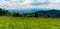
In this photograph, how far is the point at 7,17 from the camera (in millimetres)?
1596

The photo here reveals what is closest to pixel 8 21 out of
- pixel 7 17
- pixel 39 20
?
pixel 7 17

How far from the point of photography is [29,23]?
1516mm

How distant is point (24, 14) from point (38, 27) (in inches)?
8.9

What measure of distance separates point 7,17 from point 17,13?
12 cm

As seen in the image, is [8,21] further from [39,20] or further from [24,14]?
[39,20]

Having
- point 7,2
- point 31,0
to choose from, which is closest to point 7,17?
point 7,2

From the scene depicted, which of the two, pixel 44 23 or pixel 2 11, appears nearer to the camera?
pixel 44 23

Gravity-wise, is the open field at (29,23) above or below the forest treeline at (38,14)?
below

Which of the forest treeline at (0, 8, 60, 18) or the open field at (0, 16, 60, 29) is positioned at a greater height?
the forest treeline at (0, 8, 60, 18)

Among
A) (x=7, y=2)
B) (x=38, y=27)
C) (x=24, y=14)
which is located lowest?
(x=38, y=27)

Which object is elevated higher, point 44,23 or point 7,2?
point 7,2

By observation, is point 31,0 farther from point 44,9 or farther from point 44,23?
point 44,23

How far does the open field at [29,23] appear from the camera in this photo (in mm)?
1476

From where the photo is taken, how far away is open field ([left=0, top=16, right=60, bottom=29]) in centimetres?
148
